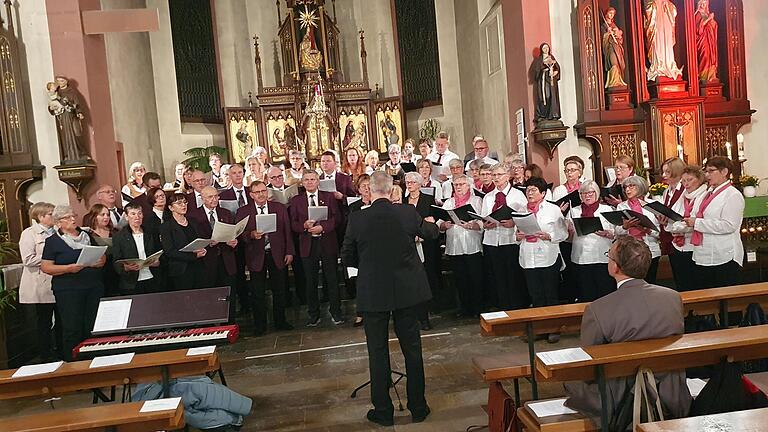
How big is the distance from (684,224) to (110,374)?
4.37 m

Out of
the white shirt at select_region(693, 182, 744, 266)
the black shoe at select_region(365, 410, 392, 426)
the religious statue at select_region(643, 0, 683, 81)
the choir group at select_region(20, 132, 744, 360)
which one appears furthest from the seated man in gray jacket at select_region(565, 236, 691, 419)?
the religious statue at select_region(643, 0, 683, 81)

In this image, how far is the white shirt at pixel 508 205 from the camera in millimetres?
6160

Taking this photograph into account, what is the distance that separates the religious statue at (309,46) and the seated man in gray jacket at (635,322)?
12.4 meters

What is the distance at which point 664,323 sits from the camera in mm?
2893

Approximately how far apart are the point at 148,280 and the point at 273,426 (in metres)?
2.32

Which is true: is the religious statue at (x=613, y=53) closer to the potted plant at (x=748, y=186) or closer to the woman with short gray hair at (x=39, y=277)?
the potted plant at (x=748, y=186)

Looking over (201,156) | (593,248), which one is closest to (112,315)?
(593,248)

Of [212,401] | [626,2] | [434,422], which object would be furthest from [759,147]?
[212,401]

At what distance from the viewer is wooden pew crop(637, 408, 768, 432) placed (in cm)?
218

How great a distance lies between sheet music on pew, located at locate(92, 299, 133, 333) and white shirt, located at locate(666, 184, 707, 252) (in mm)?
4254

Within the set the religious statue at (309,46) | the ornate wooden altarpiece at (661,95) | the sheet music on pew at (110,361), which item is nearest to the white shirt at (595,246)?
the sheet music on pew at (110,361)

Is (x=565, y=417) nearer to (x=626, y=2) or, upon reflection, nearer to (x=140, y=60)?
(x=626, y=2)

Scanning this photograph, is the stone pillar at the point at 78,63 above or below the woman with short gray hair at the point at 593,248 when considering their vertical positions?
above

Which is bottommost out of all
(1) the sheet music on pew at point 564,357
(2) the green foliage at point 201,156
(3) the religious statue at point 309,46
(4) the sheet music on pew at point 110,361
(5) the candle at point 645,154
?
(4) the sheet music on pew at point 110,361
